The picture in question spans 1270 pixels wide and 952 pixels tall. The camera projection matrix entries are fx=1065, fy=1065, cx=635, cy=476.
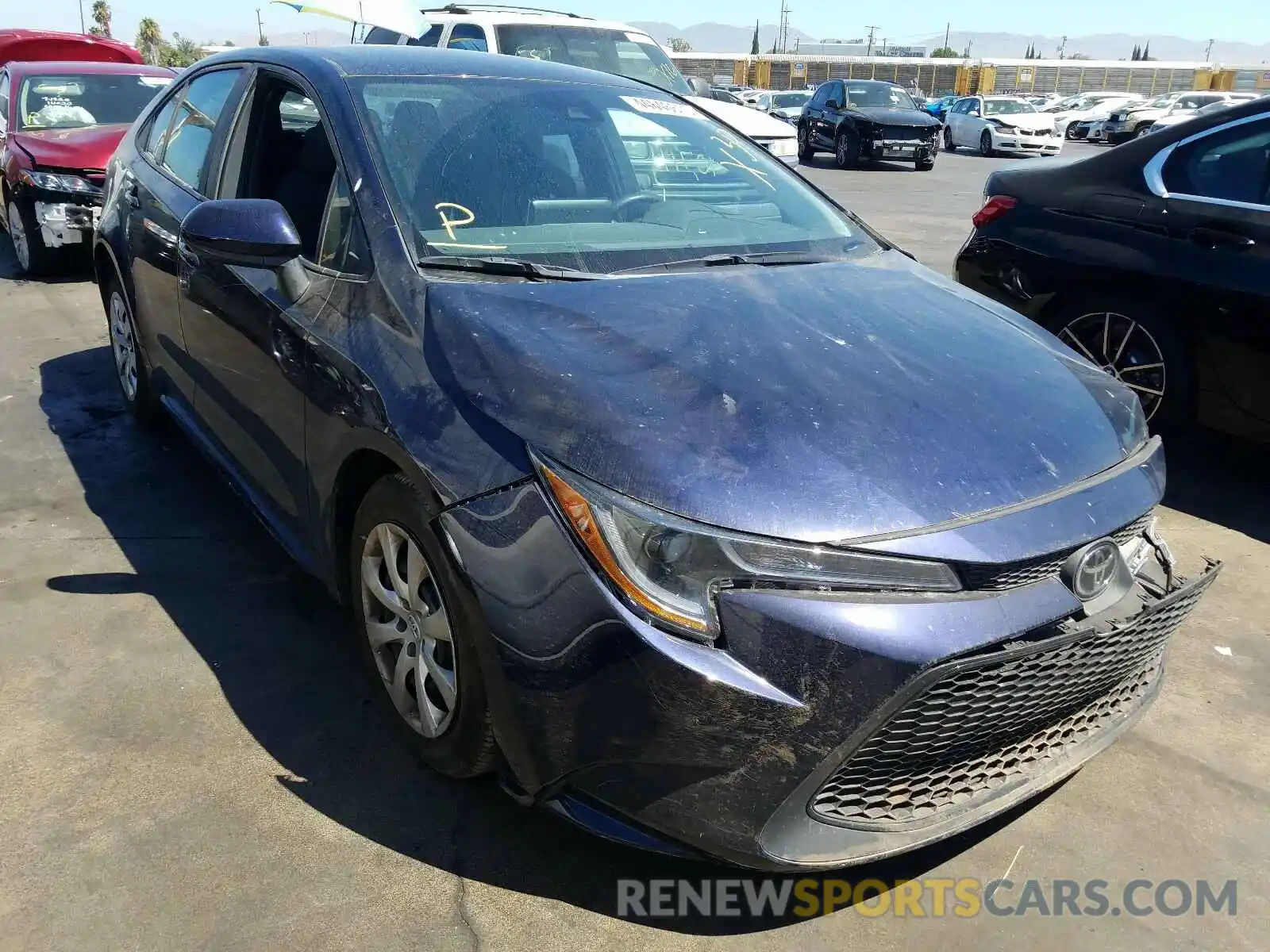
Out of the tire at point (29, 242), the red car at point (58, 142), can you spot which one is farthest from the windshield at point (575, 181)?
the tire at point (29, 242)

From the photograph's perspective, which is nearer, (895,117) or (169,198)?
(169,198)

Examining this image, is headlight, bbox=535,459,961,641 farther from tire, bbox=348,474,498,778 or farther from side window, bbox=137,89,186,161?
side window, bbox=137,89,186,161

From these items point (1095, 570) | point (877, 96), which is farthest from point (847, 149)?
point (1095, 570)

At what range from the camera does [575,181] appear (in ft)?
10.1

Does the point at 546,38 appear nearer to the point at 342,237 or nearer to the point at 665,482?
the point at 342,237

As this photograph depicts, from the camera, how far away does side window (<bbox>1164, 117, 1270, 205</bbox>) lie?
13.9 ft

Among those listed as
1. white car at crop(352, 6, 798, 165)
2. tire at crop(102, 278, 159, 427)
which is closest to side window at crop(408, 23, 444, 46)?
white car at crop(352, 6, 798, 165)

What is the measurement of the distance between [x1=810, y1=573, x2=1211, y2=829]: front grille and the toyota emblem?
3.3 inches

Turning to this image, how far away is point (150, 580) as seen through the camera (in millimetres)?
3496

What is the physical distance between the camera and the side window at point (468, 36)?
9141mm

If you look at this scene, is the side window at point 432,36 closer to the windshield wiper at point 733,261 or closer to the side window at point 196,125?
the side window at point 196,125

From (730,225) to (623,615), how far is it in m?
1.64

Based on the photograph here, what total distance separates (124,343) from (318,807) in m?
3.07

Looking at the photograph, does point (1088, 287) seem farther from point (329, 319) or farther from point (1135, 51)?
point (1135, 51)
